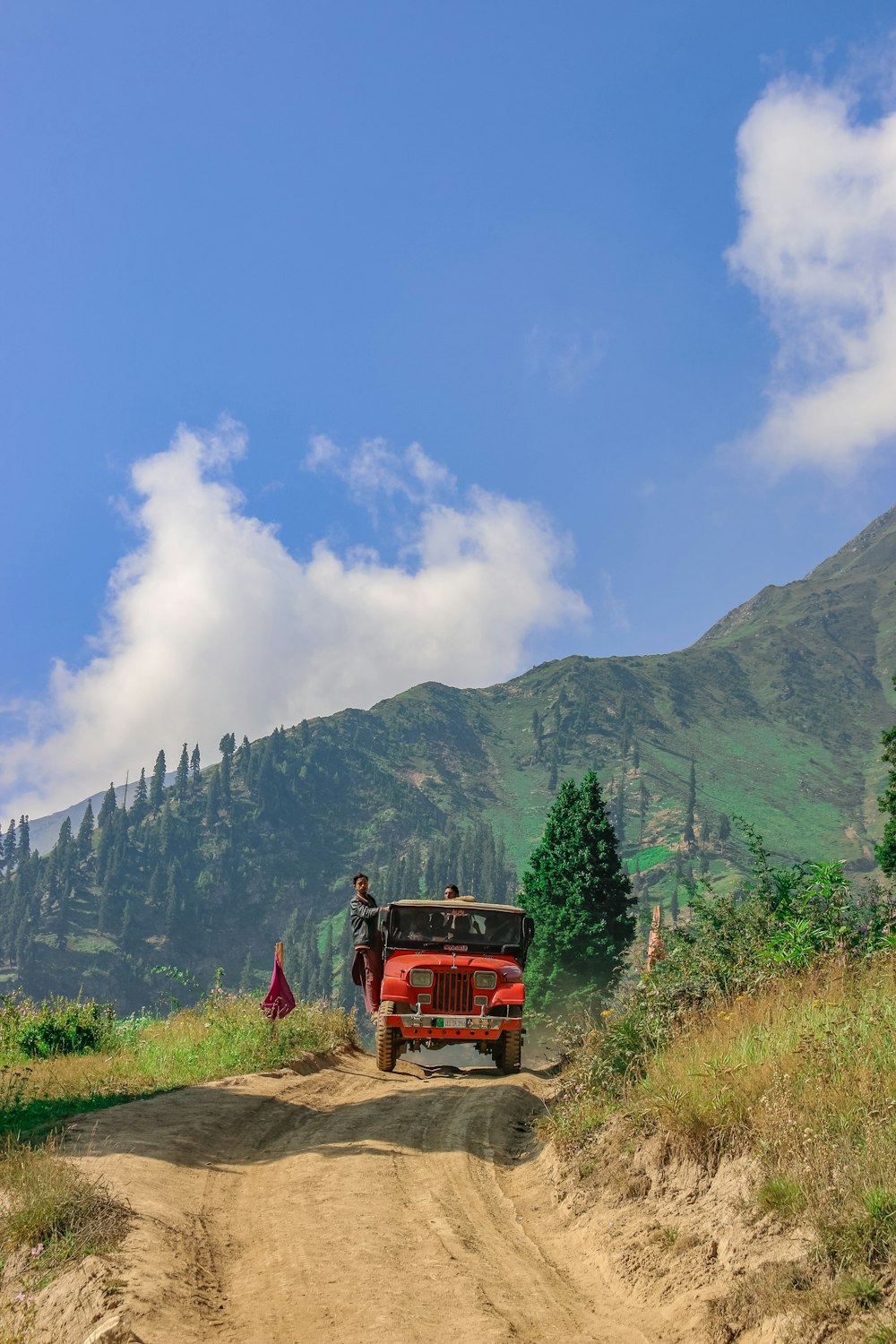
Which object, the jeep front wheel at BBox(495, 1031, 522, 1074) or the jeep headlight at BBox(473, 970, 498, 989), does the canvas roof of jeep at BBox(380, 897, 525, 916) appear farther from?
the jeep front wheel at BBox(495, 1031, 522, 1074)

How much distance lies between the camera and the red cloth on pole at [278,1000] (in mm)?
15391

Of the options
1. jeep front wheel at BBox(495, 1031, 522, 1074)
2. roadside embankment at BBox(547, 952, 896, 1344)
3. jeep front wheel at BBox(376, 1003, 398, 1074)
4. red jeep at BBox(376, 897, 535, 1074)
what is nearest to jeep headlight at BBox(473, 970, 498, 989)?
red jeep at BBox(376, 897, 535, 1074)

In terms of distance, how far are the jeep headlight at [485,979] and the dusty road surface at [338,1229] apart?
253 cm

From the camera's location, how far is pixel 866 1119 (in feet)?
18.1

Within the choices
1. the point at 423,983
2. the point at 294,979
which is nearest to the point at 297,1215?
the point at 423,983

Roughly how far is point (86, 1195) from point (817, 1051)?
4981 millimetres

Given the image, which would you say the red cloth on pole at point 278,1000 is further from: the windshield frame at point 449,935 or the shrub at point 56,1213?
the shrub at point 56,1213

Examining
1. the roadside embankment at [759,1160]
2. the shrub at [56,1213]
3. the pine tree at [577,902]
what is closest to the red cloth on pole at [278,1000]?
the roadside embankment at [759,1160]

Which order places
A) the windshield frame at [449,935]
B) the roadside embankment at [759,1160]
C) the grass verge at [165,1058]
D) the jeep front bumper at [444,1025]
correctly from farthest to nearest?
the windshield frame at [449,935], the jeep front bumper at [444,1025], the grass verge at [165,1058], the roadside embankment at [759,1160]

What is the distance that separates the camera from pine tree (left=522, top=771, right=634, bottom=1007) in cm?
4572

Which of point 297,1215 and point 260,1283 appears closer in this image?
point 260,1283

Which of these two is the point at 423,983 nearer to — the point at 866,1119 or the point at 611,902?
the point at 866,1119

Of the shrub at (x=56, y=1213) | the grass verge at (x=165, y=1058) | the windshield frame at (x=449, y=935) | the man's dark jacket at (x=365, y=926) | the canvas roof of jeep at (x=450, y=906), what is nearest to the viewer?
the shrub at (x=56, y=1213)

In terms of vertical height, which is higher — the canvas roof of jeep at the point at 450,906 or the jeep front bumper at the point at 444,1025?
the canvas roof of jeep at the point at 450,906
